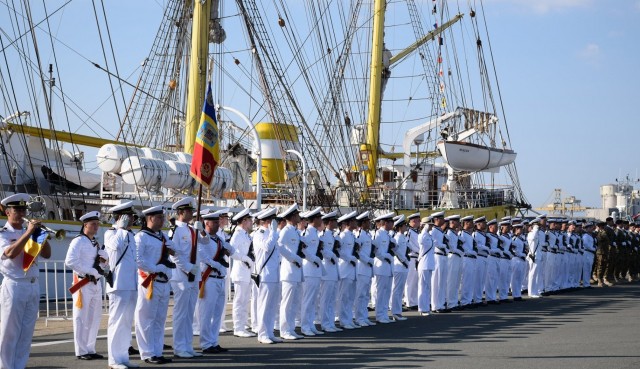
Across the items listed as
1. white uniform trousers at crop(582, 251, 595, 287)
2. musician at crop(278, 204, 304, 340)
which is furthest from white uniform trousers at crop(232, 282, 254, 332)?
→ white uniform trousers at crop(582, 251, 595, 287)

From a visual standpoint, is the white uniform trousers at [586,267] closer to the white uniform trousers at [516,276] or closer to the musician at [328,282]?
the white uniform trousers at [516,276]

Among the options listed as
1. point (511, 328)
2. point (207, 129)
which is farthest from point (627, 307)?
point (207, 129)

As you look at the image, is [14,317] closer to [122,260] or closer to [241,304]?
[122,260]

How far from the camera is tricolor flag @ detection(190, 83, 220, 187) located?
1347 cm

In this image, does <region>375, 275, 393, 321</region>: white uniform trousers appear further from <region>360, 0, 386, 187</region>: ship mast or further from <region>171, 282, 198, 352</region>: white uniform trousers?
<region>360, 0, 386, 187</region>: ship mast

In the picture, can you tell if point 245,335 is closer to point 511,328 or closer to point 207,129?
point 207,129

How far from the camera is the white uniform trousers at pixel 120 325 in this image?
10.5 metres

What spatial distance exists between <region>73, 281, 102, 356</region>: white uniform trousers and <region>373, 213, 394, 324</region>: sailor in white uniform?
19.6 feet

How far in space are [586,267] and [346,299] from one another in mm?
12715

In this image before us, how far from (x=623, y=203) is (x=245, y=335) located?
220 feet

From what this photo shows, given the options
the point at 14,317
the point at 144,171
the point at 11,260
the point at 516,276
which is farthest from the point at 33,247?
the point at 516,276

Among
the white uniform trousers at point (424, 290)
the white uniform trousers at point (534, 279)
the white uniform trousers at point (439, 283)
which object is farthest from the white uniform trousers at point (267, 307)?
the white uniform trousers at point (534, 279)

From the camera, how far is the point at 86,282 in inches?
444

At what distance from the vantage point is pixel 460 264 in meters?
19.5
